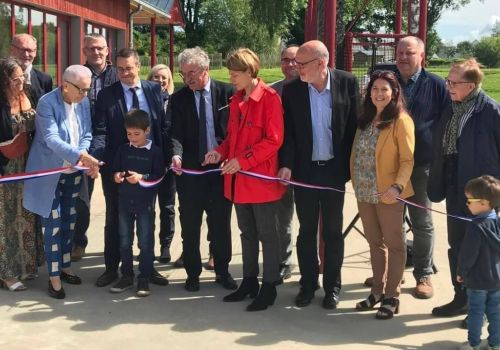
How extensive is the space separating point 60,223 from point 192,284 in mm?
1214

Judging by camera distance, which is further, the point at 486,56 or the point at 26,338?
the point at 486,56

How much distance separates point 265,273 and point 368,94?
1591mm

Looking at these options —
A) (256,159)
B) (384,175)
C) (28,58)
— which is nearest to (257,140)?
(256,159)

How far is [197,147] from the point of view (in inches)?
205

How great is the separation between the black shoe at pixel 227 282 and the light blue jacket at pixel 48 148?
155 cm

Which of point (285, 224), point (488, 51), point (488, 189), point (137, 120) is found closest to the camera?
point (488, 189)

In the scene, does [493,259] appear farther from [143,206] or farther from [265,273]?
[143,206]

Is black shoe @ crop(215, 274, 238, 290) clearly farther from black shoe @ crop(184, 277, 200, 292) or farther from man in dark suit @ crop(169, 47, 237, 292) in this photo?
black shoe @ crop(184, 277, 200, 292)

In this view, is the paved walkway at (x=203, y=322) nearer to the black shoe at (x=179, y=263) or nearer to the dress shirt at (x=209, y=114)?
the black shoe at (x=179, y=263)

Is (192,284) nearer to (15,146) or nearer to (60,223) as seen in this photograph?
(60,223)

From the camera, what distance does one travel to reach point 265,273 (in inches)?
195

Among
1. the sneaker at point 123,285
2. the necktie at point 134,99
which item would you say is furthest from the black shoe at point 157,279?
the necktie at point 134,99

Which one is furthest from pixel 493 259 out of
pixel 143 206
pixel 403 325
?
pixel 143 206

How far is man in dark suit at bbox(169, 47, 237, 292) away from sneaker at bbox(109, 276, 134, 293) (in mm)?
488
